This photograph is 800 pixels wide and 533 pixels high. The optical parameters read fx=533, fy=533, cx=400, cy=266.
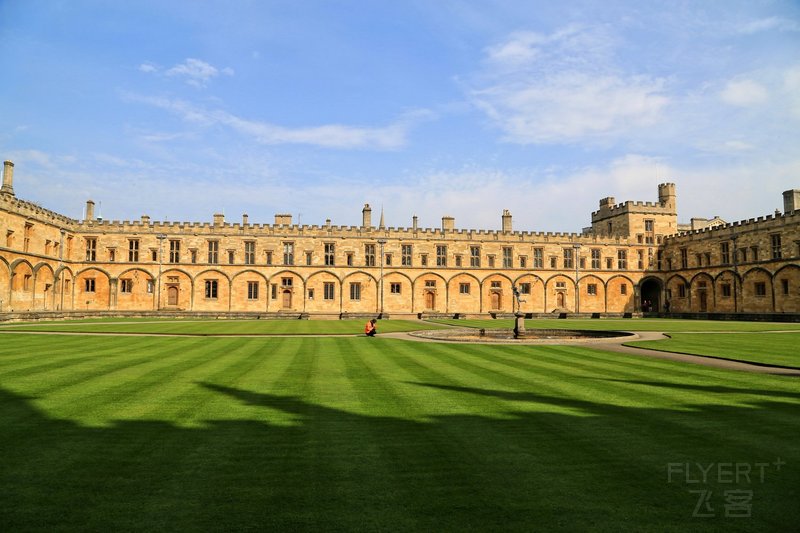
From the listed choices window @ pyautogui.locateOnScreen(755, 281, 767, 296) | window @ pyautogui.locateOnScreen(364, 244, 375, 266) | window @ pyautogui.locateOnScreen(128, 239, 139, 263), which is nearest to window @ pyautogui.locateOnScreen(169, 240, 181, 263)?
window @ pyautogui.locateOnScreen(128, 239, 139, 263)

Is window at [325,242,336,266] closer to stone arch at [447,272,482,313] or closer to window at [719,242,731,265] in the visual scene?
stone arch at [447,272,482,313]

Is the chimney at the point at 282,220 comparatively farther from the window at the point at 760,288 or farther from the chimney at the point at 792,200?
the chimney at the point at 792,200

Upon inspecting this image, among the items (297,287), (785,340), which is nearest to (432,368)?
(785,340)

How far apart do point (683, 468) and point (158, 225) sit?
54619 mm

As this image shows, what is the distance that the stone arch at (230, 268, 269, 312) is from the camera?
5356 cm

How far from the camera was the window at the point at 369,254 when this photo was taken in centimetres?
5594

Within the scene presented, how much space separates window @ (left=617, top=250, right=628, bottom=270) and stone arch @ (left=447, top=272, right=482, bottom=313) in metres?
16.6

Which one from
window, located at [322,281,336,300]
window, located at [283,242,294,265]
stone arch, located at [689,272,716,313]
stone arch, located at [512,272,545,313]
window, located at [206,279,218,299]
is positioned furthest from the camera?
stone arch, located at [512,272,545,313]

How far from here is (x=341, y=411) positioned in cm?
830

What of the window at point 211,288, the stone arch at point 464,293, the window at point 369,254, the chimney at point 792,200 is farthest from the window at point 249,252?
the chimney at point 792,200

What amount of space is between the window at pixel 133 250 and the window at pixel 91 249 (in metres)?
3.20

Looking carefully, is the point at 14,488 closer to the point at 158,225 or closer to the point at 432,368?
the point at 432,368

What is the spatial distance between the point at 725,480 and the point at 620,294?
58621 mm

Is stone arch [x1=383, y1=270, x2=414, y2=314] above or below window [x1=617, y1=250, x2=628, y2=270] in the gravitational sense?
below
